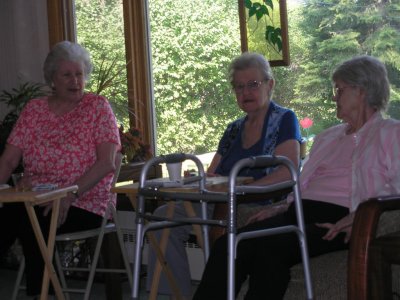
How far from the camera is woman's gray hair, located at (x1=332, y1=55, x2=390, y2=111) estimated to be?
280 cm

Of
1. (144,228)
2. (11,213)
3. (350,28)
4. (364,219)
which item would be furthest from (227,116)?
(364,219)

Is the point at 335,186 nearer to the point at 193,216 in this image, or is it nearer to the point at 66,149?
the point at 193,216

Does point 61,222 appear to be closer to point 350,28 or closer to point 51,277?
point 51,277

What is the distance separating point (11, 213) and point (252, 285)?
1.40 meters

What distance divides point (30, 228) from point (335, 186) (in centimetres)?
136

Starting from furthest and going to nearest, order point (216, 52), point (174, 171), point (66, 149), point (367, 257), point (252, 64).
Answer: point (216, 52), point (66, 149), point (252, 64), point (174, 171), point (367, 257)

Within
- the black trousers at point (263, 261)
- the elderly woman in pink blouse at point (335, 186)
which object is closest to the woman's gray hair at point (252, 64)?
the elderly woman in pink blouse at point (335, 186)

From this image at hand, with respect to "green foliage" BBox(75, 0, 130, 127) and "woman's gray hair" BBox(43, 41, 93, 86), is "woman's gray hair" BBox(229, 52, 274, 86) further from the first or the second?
"green foliage" BBox(75, 0, 130, 127)

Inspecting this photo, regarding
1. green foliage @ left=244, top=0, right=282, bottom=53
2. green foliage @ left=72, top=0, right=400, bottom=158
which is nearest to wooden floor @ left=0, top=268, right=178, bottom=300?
green foliage @ left=72, top=0, right=400, bottom=158

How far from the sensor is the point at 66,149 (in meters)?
3.47

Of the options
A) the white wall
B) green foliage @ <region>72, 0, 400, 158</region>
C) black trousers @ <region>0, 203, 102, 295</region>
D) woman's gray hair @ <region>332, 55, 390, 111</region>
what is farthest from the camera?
the white wall

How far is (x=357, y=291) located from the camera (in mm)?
2326

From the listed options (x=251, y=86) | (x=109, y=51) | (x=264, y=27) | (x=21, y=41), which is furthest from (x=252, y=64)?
(x=21, y=41)

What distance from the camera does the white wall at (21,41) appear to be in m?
5.80
